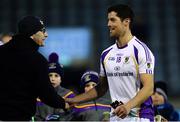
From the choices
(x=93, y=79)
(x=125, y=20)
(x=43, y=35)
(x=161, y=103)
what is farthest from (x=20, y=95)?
(x=161, y=103)

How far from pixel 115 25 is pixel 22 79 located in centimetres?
97

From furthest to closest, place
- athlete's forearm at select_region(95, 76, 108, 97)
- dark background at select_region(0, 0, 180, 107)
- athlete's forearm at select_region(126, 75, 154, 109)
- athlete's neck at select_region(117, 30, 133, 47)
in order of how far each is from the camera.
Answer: dark background at select_region(0, 0, 180, 107) < athlete's forearm at select_region(95, 76, 108, 97) < athlete's neck at select_region(117, 30, 133, 47) < athlete's forearm at select_region(126, 75, 154, 109)

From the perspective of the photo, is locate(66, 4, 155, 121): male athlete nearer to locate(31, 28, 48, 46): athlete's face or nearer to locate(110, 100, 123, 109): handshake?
locate(110, 100, 123, 109): handshake

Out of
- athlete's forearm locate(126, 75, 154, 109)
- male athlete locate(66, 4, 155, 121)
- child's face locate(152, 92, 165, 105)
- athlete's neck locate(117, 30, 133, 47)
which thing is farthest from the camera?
child's face locate(152, 92, 165, 105)

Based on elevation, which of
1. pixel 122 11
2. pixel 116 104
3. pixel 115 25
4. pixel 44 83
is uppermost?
pixel 122 11

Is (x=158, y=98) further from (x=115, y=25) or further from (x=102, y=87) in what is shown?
(x=115, y=25)

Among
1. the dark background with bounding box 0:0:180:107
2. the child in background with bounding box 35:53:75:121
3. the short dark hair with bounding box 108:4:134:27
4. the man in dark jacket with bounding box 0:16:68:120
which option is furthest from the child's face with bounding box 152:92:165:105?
the dark background with bounding box 0:0:180:107

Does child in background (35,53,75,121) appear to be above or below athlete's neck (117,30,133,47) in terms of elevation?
below

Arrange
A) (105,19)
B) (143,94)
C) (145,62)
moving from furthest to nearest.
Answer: (105,19) < (145,62) < (143,94)

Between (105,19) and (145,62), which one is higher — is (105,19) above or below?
above

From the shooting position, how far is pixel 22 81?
17.1ft

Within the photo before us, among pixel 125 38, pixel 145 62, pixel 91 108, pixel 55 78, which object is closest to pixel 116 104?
pixel 145 62

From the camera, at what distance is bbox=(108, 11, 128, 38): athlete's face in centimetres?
562

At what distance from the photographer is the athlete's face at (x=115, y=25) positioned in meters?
5.62
